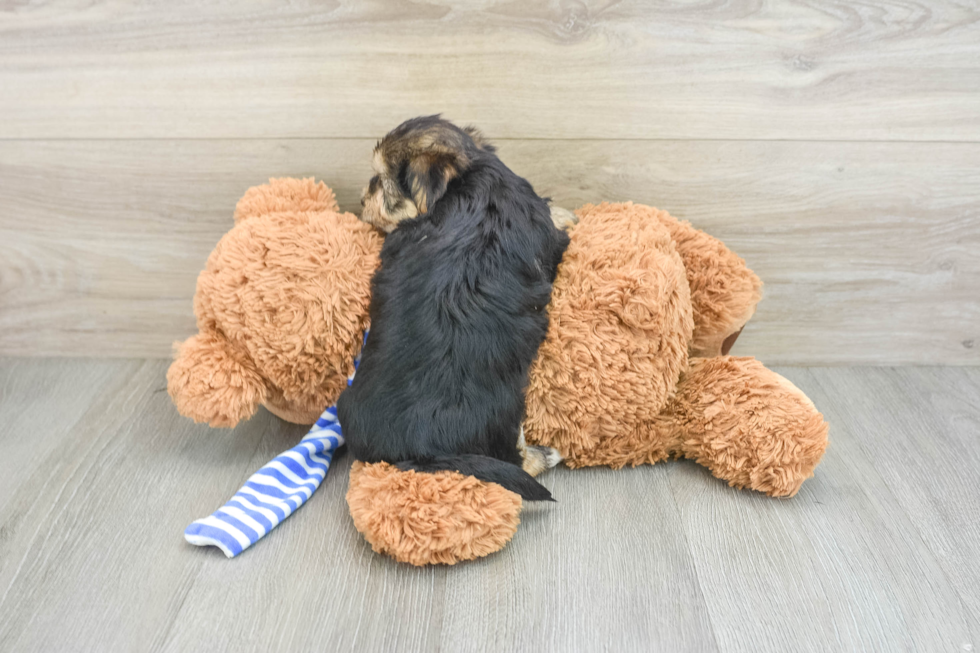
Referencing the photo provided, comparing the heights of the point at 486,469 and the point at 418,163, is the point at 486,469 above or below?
below

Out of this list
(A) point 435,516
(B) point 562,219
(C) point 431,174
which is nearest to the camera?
(A) point 435,516

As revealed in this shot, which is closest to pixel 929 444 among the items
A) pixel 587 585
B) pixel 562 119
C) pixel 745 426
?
pixel 745 426

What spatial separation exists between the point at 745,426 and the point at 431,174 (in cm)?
55

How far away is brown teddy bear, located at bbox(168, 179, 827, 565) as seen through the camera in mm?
959

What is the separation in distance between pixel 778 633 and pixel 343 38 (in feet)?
3.34

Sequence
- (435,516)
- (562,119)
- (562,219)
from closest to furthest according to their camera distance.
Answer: (435,516)
(562,219)
(562,119)

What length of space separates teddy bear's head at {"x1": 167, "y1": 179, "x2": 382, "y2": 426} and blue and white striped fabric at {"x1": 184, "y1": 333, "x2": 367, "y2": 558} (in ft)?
0.22

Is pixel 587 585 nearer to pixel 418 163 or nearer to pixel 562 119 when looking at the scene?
pixel 418 163

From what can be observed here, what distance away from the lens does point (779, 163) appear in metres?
1.18

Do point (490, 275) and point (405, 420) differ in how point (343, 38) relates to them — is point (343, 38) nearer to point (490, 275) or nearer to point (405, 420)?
point (490, 275)

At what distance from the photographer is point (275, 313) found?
98 cm

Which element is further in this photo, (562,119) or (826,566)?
(562,119)

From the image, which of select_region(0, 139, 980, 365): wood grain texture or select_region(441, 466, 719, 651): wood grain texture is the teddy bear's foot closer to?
select_region(441, 466, 719, 651): wood grain texture

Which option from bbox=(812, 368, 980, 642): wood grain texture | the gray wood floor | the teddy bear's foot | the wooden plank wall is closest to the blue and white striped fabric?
the gray wood floor
